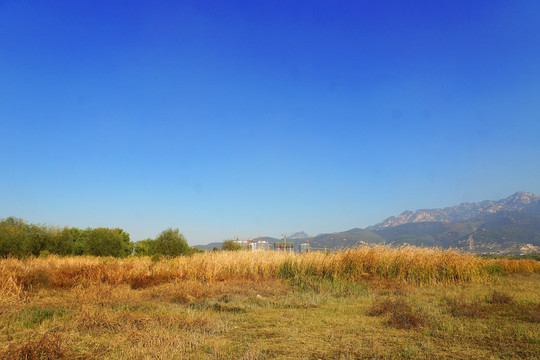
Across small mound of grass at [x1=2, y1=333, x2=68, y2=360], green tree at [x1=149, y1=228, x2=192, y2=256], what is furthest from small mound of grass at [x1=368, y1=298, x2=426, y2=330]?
green tree at [x1=149, y1=228, x2=192, y2=256]

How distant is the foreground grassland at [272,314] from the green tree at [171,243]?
1396 centimetres

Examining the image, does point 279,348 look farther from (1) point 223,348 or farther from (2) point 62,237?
(2) point 62,237

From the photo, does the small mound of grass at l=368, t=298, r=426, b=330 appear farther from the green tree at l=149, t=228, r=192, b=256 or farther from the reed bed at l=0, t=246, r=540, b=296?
the green tree at l=149, t=228, r=192, b=256

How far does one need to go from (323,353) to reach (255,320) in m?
2.70

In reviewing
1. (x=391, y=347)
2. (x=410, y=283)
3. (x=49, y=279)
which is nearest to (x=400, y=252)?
(x=410, y=283)

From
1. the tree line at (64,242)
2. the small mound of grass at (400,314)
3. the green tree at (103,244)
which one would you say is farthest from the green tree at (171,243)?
the small mound of grass at (400,314)

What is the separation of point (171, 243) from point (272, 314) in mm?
23371

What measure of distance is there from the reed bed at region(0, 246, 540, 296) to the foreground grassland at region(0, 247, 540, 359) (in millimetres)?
60

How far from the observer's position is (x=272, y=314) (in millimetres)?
A: 8188

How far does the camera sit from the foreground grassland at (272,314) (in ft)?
17.0

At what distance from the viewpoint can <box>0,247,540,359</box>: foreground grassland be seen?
5.19 metres

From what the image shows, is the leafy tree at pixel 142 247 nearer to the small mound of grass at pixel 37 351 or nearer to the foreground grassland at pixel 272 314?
the foreground grassland at pixel 272 314

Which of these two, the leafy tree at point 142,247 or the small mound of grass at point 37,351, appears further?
the leafy tree at point 142,247

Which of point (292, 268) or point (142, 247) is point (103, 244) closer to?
point (142, 247)
